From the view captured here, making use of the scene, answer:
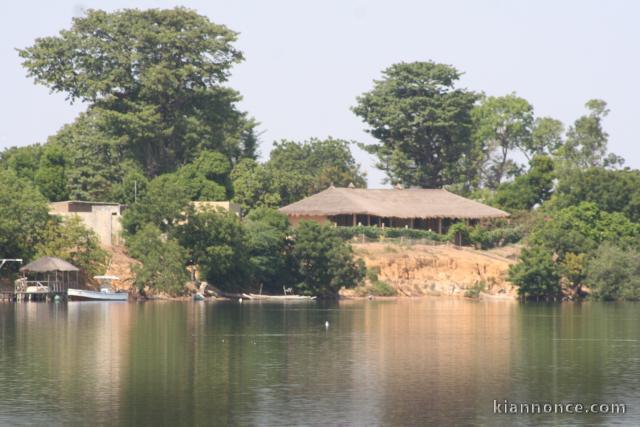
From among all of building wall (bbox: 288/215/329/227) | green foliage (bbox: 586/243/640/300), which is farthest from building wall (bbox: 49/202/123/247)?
green foliage (bbox: 586/243/640/300)

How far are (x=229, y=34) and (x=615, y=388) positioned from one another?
84.4m

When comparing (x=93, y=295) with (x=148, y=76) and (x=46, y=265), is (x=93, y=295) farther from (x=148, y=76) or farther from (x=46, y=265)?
(x=148, y=76)

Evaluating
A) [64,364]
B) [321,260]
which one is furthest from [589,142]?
[64,364]

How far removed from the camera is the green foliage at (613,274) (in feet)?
346

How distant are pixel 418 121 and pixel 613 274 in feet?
121

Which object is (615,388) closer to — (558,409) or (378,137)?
(558,409)

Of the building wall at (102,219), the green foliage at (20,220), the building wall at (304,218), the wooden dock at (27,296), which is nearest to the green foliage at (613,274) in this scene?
the building wall at (304,218)

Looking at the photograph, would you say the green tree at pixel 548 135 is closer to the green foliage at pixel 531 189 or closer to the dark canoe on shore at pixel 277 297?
the green foliage at pixel 531 189

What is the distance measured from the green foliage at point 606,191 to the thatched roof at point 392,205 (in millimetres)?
7027

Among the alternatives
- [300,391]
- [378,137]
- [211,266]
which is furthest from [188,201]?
[300,391]

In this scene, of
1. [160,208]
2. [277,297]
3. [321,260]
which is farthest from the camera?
[321,260]

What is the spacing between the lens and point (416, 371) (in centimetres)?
4888

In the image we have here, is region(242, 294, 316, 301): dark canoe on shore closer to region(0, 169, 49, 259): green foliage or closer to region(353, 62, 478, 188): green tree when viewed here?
region(0, 169, 49, 259): green foliage

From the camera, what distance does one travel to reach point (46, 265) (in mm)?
89688
